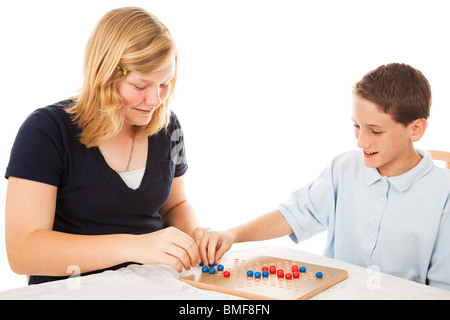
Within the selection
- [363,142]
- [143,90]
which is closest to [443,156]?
[363,142]

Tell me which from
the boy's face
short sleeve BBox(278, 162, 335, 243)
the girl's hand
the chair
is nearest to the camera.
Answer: the girl's hand

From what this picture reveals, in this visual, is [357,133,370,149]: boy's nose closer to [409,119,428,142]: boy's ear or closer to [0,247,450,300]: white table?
[409,119,428,142]: boy's ear

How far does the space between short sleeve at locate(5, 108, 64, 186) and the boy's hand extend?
403mm

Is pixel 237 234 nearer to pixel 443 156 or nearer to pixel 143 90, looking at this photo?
pixel 143 90

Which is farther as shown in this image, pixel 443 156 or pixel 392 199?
pixel 443 156

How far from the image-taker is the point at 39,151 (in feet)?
3.93

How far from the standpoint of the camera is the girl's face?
1242 millimetres

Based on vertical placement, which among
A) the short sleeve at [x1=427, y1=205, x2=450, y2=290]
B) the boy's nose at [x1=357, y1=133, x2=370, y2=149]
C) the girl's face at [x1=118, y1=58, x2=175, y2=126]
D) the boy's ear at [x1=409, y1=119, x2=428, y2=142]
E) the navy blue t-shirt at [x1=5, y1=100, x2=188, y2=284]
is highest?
the girl's face at [x1=118, y1=58, x2=175, y2=126]

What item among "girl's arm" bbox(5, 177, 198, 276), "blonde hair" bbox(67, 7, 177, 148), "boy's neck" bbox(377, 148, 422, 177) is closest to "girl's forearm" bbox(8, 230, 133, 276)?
"girl's arm" bbox(5, 177, 198, 276)

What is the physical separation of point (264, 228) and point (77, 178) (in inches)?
22.3

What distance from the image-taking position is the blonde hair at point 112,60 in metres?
1.22

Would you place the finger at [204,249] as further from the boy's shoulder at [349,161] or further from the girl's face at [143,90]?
the boy's shoulder at [349,161]
